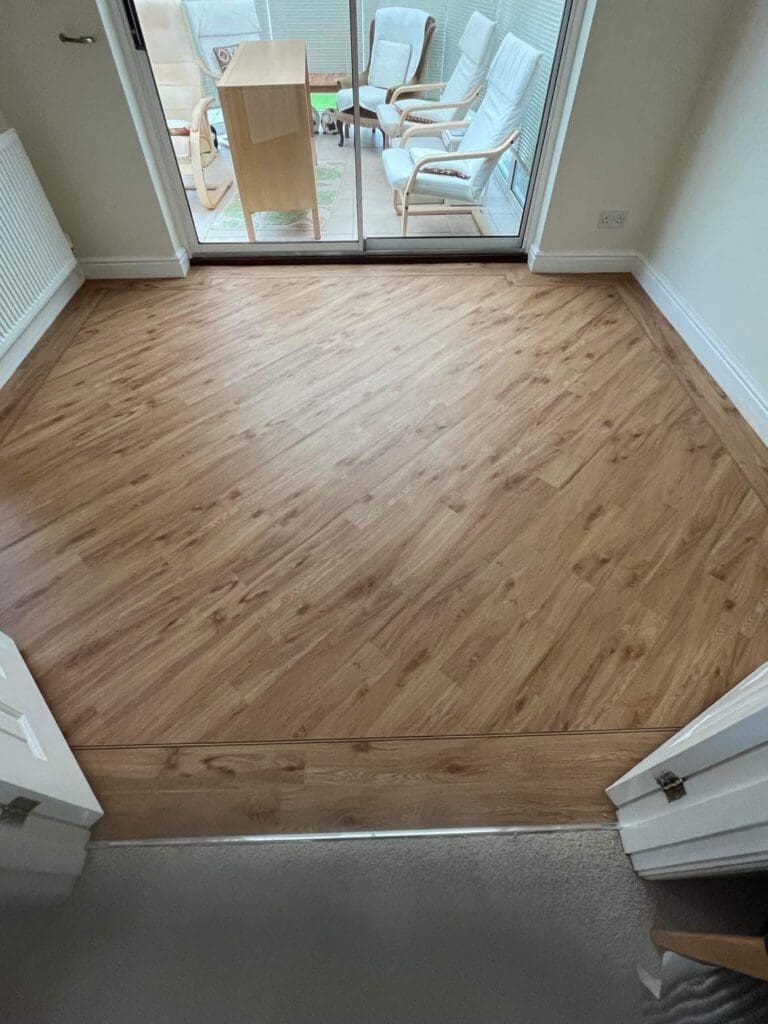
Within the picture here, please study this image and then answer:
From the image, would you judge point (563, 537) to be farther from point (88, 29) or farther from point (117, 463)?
point (88, 29)

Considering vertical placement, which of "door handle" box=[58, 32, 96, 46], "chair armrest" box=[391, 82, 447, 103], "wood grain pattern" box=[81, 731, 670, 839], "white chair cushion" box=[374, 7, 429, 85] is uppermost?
"door handle" box=[58, 32, 96, 46]

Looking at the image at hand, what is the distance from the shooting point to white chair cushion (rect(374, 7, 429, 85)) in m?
2.53

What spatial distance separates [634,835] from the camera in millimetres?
1081

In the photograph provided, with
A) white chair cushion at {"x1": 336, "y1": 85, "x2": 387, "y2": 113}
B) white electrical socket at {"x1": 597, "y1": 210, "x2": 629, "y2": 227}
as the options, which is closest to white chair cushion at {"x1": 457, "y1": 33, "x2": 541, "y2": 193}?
white chair cushion at {"x1": 336, "y1": 85, "x2": 387, "y2": 113}

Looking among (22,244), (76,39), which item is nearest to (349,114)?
(76,39)

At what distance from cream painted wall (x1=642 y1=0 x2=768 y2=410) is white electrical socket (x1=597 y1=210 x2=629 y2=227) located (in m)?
0.25

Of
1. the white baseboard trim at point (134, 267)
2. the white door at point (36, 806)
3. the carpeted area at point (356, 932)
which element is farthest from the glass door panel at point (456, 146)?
the carpeted area at point (356, 932)

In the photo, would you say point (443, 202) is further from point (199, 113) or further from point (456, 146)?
point (199, 113)

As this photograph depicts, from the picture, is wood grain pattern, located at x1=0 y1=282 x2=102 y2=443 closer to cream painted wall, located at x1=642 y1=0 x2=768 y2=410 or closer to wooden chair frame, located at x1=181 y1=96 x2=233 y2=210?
wooden chair frame, located at x1=181 y1=96 x2=233 y2=210

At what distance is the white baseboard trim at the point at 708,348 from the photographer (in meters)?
2.07

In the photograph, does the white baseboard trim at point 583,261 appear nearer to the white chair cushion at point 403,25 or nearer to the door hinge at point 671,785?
the white chair cushion at point 403,25

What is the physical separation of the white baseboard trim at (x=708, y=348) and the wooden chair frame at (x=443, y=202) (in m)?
1.02

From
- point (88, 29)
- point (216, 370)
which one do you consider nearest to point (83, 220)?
point (88, 29)

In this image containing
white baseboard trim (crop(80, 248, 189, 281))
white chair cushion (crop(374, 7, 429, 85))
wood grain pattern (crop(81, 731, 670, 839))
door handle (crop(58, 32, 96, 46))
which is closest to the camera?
wood grain pattern (crop(81, 731, 670, 839))
